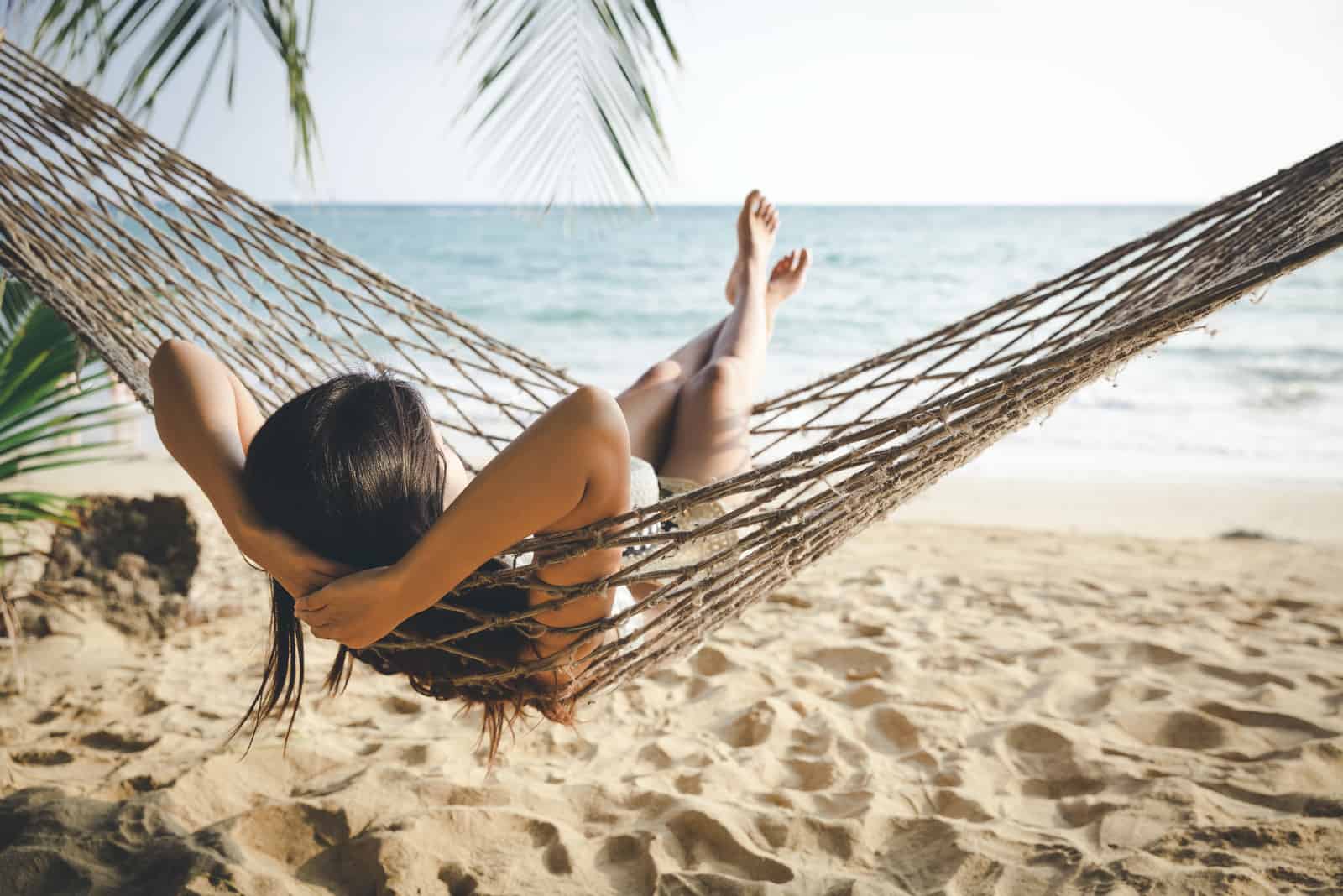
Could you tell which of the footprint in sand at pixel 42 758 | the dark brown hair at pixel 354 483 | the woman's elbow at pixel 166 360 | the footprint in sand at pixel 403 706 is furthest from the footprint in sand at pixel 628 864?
the footprint in sand at pixel 42 758

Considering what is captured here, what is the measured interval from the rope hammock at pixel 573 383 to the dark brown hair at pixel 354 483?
5cm

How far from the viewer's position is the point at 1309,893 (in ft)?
3.72

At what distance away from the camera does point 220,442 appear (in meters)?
0.96

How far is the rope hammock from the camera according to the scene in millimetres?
940

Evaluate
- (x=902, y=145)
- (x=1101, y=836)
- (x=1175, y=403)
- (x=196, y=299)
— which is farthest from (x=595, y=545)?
(x=902, y=145)

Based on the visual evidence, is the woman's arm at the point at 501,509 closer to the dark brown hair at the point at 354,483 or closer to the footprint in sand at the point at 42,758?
the dark brown hair at the point at 354,483

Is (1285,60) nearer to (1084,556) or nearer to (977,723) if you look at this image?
(1084,556)

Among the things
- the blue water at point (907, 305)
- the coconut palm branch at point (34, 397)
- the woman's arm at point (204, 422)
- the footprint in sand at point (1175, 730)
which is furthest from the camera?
the blue water at point (907, 305)

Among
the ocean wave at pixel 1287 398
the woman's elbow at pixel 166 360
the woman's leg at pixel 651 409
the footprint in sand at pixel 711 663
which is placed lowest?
the footprint in sand at pixel 711 663

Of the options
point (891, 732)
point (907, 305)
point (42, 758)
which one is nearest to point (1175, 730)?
point (891, 732)

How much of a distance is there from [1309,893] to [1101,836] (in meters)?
0.25

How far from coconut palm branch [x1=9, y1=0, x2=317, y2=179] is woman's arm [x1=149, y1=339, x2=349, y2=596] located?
371 millimetres

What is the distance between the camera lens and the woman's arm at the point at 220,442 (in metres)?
0.89

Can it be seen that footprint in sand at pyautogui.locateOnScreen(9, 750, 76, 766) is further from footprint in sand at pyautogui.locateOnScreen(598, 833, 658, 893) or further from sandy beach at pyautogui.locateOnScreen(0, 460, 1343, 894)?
footprint in sand at pyautogui.locateOnScreen(598, 833, 658, 893)
